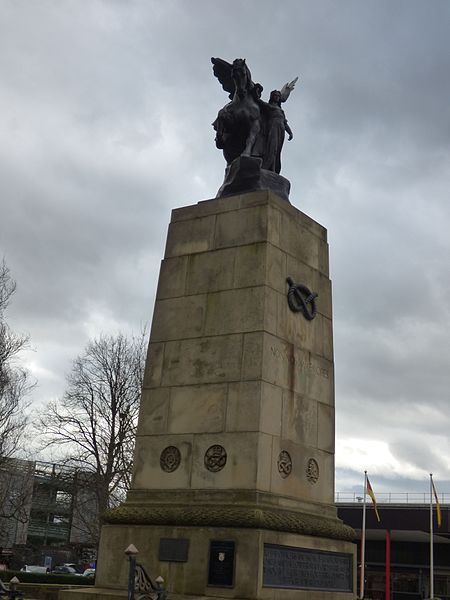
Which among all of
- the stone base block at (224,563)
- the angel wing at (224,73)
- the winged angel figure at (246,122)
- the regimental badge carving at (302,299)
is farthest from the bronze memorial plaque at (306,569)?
the angel wing at (224,73)

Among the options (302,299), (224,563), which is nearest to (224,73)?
(302,299)

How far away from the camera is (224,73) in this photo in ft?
54.2

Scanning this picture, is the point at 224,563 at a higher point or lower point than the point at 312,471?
lower

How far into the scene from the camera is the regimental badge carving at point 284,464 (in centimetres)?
1259

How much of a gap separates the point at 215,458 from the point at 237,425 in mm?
663

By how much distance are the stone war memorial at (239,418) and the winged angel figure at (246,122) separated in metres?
0.43

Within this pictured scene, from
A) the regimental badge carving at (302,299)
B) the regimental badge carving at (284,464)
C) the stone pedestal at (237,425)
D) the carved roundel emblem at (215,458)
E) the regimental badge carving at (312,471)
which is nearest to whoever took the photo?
the stone pedestal at (237,425)

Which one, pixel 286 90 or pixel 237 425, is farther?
pixel 286 90

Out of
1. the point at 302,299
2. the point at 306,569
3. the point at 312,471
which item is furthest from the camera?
the point at 302,299

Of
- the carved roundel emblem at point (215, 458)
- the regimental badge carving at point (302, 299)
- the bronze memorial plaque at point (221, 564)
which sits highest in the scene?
the regimental badge carving at point (302, 299)

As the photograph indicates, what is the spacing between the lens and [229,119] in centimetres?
1603

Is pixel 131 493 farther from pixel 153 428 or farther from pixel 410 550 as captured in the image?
pixel 410 550

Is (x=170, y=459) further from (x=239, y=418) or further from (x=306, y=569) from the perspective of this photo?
(x=306, y=569)

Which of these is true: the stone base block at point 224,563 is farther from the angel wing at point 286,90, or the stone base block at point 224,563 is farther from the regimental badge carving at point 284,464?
the angel wing at point 286,90
